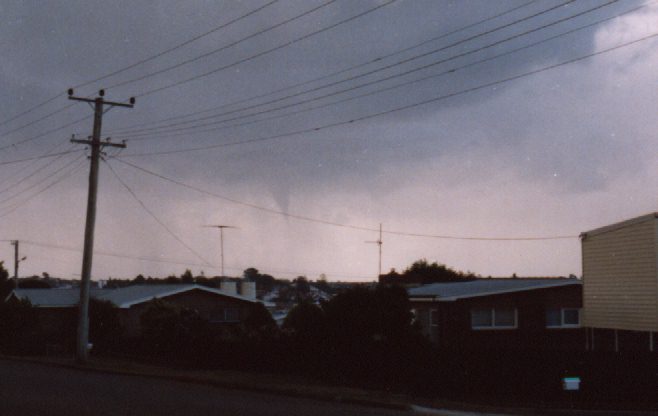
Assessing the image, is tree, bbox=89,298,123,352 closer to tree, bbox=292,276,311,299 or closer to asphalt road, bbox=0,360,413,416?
asphalt road, bbox=0,360,413,416

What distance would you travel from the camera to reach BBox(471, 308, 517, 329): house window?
3925 centimetres

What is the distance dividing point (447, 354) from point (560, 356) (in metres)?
3.45

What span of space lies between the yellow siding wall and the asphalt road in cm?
1332

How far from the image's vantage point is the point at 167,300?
181 feet

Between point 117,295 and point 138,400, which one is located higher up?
point 117,295

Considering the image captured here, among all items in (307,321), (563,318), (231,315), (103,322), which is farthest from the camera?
(231,315)

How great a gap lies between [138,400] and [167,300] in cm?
3406

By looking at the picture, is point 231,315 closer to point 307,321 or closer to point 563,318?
point 563,318

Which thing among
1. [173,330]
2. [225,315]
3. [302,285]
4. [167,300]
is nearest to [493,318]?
[173,330]

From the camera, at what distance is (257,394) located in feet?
82.6

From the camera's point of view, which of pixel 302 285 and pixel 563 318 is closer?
pixel 563 318

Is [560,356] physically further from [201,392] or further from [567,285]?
Result: [567,285]

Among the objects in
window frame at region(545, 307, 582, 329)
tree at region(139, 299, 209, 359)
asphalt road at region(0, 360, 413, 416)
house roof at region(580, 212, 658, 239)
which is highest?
house roof at region(580, 212, 658, 239)

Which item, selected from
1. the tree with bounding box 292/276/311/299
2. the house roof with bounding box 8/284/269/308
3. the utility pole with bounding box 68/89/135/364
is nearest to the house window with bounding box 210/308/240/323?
the house roof with bounding box 8/284/269/308
